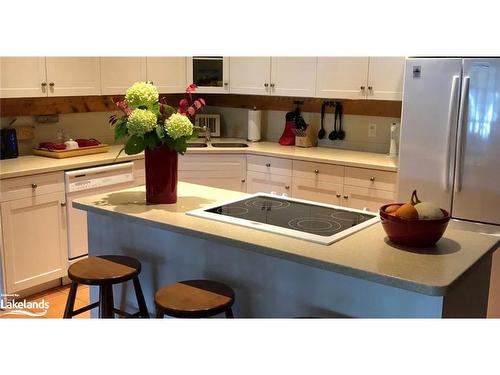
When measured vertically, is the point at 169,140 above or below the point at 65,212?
above

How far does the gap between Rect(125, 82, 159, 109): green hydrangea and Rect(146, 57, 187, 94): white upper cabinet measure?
2.26 meters

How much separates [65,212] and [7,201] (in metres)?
0.46

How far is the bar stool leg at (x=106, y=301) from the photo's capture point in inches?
99.9

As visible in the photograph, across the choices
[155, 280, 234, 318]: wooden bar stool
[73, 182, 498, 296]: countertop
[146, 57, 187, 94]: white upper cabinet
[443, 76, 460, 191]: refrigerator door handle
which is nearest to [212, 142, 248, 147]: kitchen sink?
[146, 57, 187, 94]: white upper cabinet

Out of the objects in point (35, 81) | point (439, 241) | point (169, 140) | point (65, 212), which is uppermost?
point (35, 81)

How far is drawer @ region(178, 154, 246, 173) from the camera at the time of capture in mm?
4691

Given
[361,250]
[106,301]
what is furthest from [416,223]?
[106,301]

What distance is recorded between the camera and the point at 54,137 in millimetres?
4531

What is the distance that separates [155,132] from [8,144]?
6.65 feet

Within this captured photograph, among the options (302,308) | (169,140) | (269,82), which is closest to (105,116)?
(269,82)

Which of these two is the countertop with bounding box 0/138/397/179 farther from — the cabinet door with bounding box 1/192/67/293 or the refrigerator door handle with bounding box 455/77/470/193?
the refrigerator door handle with bounding box 455/77/470/193

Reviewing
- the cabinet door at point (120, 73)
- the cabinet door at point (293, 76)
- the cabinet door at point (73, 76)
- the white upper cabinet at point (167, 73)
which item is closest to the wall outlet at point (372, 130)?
the cabinet door at point (293, 76)

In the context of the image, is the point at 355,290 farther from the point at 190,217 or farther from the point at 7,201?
the point at 7,201

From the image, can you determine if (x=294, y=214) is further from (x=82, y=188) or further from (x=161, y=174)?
(x=82, y=188)
